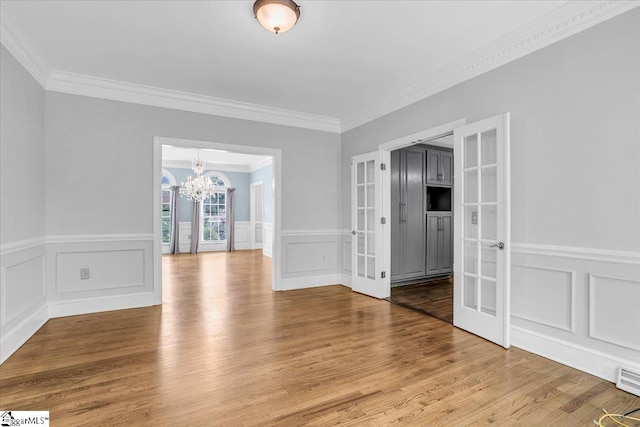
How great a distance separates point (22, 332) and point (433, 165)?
570 centimetres

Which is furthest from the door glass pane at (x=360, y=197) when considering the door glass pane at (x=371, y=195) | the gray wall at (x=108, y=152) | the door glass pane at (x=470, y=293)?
the door glass pane at (x=470, y=293)

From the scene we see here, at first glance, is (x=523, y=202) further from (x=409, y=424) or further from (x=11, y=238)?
(x=11, y=238)

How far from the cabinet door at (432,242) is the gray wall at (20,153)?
528 cm

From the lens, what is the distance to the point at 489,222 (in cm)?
303

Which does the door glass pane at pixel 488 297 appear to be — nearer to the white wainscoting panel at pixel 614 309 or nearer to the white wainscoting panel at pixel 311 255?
the white wainscoting panel at pixel 614 309

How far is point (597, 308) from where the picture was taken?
7.71 feet

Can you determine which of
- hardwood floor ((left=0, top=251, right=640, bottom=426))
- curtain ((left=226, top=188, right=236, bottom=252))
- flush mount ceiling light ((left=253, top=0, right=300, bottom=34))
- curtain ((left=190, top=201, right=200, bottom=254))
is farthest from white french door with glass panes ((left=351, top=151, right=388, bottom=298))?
curtain ((left=190, top=201, right=200, bottom=254))

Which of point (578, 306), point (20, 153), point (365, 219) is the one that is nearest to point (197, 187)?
point (365, 219)

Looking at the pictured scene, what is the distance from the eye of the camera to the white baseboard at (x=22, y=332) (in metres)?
2.57

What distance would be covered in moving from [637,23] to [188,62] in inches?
148

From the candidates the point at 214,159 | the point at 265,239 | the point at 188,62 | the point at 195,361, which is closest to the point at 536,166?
the point at 195,361

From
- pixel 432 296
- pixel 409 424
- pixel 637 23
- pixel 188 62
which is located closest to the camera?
pixel 409 424

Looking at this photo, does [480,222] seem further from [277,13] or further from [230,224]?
[230,224]

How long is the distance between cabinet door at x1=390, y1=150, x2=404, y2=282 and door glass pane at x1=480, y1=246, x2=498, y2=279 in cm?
205
